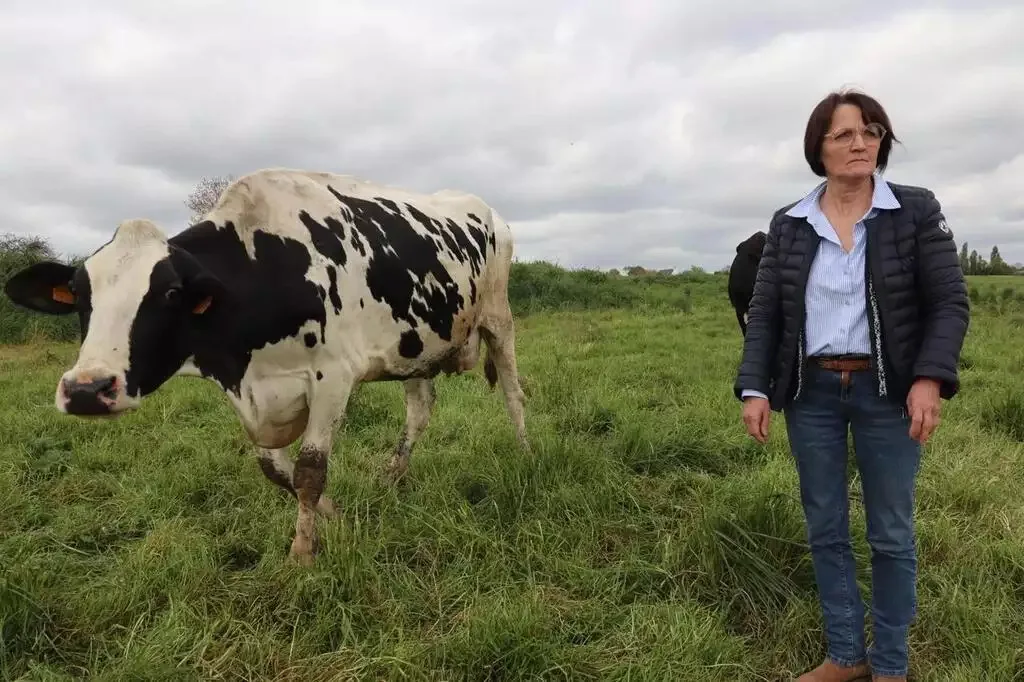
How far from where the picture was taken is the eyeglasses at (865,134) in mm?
2268

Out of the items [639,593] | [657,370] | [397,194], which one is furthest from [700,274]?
[639,593]

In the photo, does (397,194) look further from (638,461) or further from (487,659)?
(487,659)

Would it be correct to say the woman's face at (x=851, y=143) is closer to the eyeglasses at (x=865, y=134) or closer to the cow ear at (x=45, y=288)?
the eyeglasses at (x=865, y=134)

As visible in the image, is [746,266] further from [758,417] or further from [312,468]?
[312,468]

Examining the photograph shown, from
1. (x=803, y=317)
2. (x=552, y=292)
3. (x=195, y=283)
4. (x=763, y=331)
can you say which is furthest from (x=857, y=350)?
(x=552, y=292)

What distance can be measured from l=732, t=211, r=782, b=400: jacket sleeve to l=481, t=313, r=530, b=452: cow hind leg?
8.99 ft

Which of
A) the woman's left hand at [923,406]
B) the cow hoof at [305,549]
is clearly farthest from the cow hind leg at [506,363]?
the woman's left hand at [923,406]

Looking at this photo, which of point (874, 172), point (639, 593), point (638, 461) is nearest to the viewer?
point (874, 172)

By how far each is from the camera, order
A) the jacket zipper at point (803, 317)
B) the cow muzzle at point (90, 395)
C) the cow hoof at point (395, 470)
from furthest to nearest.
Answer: the cow hoof at point (395, 470), the cow muzzle at point (90, 395), the jacket zipper at point (803, 317)

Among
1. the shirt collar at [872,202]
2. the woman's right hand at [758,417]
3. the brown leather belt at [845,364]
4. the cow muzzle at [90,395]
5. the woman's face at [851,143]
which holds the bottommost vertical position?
the woman's right hand at [758,417]

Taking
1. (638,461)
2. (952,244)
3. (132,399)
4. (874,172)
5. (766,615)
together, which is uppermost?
(874,172)

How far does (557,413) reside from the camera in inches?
239

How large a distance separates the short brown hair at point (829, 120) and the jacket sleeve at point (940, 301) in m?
0.26

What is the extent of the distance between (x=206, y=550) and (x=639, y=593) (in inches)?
77.9
